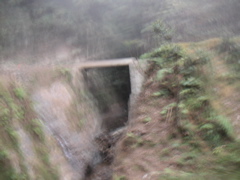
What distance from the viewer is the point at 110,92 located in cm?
1213

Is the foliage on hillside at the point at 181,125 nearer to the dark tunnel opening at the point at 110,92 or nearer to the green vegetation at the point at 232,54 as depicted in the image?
the green vegetation at the point at 232,54

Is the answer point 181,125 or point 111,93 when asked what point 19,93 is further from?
point 111,93

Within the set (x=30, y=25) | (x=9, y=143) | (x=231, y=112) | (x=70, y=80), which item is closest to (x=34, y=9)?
(x=30, y=25)

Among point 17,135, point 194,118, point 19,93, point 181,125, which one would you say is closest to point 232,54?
point 194,118

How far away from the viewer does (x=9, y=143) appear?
5922mm

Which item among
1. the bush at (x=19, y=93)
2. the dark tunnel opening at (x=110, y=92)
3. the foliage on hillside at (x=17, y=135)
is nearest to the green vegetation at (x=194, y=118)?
the dark tunnel opening at (x=110, y=92)

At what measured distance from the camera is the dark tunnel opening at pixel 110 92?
1123 centimetres

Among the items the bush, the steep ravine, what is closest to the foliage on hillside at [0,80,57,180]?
the bush

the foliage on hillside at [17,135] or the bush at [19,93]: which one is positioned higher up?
the bush at [19,93]

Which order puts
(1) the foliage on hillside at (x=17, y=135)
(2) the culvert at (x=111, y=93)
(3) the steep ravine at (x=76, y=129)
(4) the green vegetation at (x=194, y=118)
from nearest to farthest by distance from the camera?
(4) the green vegetation at (x=194, y=118), (1) the foliage on hillside at (x=17, y=135), (3) the steep ravine at (x=76, y=129), (2) the culvert at (x=111, y=93)

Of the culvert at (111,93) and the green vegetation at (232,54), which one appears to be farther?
the culvert at (111,93)

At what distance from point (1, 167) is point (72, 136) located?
316cm

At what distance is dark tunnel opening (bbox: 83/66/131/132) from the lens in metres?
11.2

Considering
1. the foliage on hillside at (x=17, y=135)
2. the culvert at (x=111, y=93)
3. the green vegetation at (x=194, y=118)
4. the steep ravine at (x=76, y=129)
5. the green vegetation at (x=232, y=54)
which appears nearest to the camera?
the green vegetation at (x=194, y=118)
